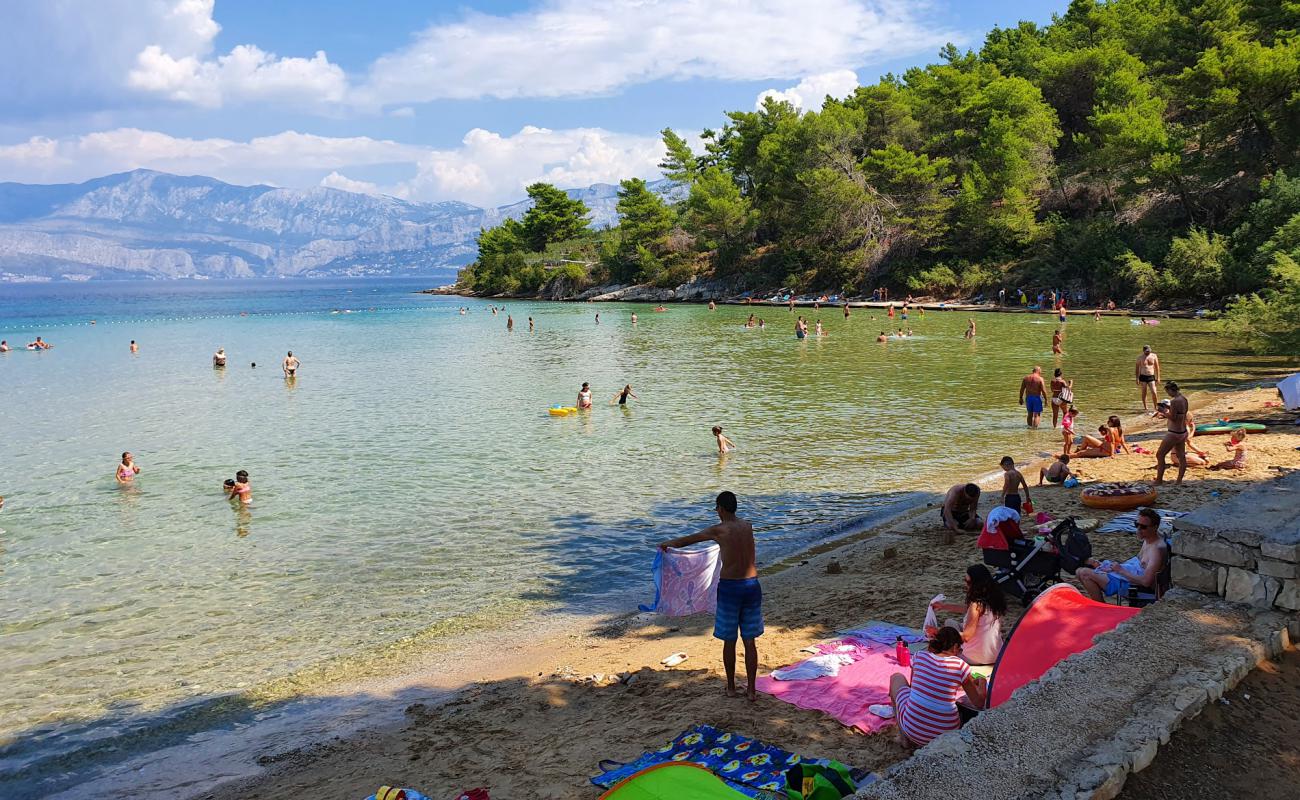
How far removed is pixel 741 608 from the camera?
286 inches

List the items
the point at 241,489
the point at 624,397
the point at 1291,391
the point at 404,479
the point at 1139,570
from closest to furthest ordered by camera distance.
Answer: the point at 1139,570
the point at 241,489
the point at 1291,391
the point at 404,479
the point at 624,397

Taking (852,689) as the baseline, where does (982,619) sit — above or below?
above

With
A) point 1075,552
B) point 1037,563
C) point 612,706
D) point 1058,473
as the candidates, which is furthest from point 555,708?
point 1058,473

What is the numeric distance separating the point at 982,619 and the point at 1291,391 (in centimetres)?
1451

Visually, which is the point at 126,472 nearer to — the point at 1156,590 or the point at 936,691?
the point at 936,691

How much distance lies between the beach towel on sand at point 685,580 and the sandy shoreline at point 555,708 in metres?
0.37

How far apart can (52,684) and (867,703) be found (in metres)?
8.94

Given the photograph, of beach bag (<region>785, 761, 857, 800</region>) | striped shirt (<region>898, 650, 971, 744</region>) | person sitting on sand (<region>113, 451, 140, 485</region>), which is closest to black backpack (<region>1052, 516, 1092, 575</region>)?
striped shirt (<region>898, 650, 971, 744</region>)

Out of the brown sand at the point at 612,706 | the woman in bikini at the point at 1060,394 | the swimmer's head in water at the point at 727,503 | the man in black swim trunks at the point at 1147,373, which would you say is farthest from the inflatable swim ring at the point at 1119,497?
the man in black swim trunks at the point at 1147,373

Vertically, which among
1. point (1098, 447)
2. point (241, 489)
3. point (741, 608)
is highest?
point (741, 608)

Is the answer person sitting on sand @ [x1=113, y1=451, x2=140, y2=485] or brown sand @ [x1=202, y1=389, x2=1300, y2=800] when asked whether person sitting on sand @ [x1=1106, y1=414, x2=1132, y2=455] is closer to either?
brown sand @ [x1=202, y1=389, x2=1300, y2=800]

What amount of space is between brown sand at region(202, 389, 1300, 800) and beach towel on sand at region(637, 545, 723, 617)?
0.37 meters

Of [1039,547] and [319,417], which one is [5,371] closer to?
[319,417]

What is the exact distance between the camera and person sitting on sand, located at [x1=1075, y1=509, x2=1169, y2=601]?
25.6ft
